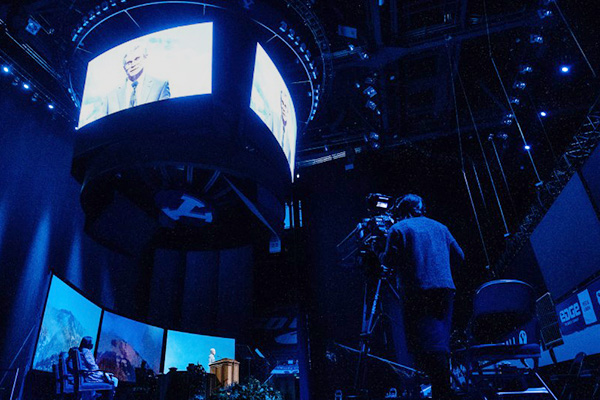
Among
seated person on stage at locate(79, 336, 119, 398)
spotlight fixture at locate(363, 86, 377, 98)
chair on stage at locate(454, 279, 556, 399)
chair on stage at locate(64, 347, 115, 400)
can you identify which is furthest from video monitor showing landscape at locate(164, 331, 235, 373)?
chair on stage at locate(454, 279, 556, 399)

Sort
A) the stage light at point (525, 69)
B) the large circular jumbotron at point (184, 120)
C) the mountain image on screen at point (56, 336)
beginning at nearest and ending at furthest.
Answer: the large circular jumbotron at point (184, 120)
the mountain image on screen at point (56, 336)
the stage light at point (525, 69)

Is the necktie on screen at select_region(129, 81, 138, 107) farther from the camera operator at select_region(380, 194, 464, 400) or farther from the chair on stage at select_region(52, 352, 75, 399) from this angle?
the chair on stage at select_region(52, 352, 75, 399)

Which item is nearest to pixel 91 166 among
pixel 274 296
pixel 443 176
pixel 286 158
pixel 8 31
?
pixel 286 158

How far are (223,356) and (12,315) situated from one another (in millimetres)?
3856

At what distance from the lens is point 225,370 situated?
7297mm

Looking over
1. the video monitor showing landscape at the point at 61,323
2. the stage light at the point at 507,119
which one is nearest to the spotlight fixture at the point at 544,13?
the stage light at the point at 507,119

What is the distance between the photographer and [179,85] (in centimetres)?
400

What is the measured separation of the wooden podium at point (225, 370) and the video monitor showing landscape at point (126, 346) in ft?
3.30

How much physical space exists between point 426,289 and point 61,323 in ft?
16.0

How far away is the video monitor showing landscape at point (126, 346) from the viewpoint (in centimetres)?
619

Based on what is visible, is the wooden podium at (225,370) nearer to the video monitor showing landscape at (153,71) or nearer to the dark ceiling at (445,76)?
→ the dark ceiling at (445,76)

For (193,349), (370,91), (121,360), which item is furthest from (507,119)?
(121,360)

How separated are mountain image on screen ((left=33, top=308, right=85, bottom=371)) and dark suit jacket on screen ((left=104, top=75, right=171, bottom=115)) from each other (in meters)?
2.78

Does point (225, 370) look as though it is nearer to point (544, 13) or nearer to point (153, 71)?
point (153, 71)
